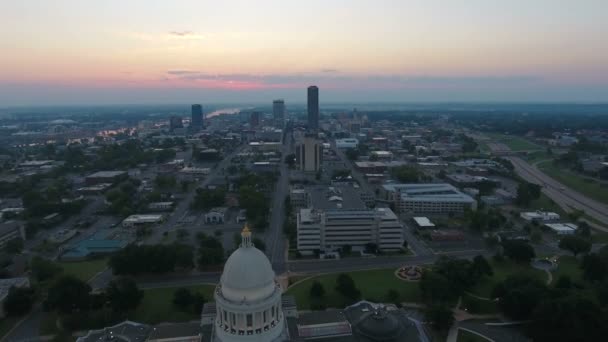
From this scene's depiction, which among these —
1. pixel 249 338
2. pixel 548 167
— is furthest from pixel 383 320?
pixel 548 167

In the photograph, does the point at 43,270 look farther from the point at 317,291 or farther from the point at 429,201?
the point at 429,201

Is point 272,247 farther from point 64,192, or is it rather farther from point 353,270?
point 64,192

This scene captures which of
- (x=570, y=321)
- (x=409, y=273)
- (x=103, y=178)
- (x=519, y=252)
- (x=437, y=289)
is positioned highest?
(x=570, y=321)

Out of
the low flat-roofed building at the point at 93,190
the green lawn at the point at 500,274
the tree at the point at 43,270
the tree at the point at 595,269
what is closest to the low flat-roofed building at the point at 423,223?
the green lawn at the point at 500,274

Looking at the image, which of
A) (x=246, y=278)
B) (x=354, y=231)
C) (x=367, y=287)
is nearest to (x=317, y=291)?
(x=367, y=287)

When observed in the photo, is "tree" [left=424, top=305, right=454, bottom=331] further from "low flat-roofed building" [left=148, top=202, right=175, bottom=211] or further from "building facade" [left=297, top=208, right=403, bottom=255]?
"low flat-roofed building" [left=148, top=202, right=175, bottom=211]

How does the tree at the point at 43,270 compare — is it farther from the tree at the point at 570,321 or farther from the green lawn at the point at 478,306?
the tree at the point at 570,321
